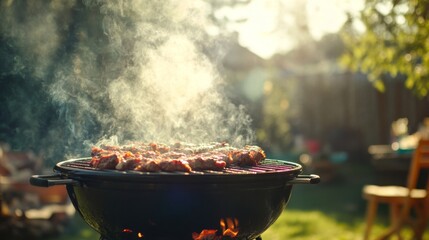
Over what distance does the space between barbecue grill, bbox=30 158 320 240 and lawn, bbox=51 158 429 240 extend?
381cm

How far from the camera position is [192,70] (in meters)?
6.07

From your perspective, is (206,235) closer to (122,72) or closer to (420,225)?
(122,72)

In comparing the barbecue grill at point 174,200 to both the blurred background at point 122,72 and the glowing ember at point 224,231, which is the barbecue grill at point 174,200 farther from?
the blurred background at point 122,72

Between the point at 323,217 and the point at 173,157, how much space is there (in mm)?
4861

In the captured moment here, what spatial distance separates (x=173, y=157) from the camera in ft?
11.6

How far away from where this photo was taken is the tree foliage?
18.8 feet

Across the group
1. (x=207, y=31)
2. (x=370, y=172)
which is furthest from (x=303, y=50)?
(x=207, y=31)

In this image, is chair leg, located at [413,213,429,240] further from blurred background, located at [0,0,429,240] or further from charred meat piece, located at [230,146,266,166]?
charred meat piece, located at [230,146,266,166]

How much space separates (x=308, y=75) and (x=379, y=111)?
8.11 ft

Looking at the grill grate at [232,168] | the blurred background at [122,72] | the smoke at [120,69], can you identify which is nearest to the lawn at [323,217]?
the blurred background at [122,72]

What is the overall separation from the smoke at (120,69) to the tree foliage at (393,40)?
1.92 meters

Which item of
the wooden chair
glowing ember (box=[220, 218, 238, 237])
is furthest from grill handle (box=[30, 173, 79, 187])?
the wooden chair

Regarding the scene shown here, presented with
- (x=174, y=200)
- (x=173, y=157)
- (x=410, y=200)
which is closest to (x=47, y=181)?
(x=174, y=200)

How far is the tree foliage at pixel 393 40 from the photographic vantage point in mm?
5730
